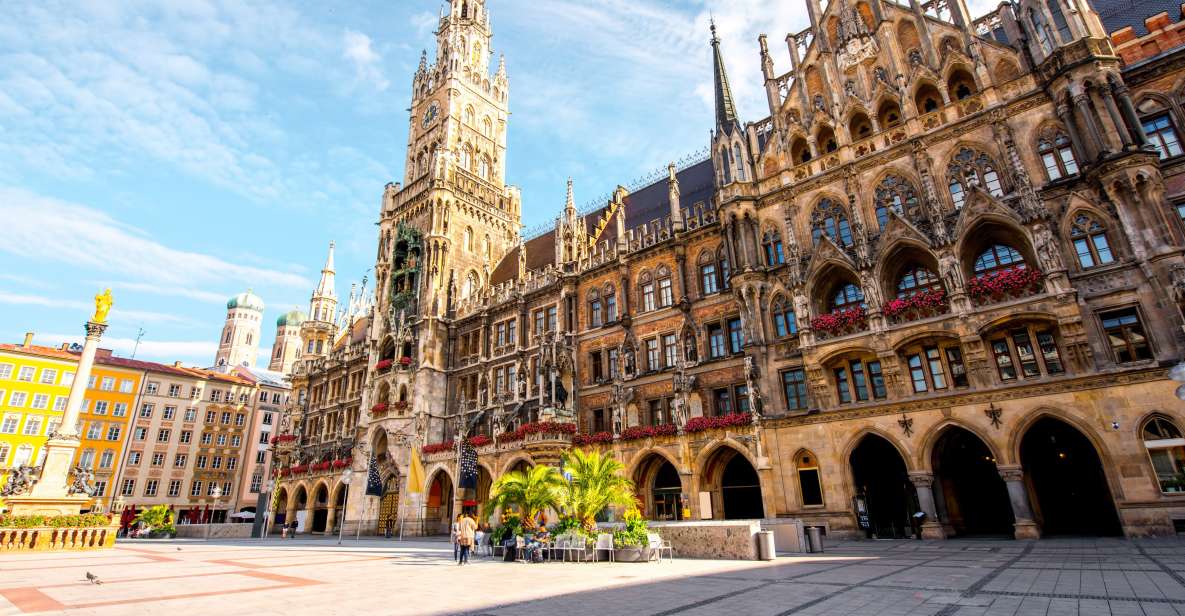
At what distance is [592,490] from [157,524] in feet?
125

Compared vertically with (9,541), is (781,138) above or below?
above

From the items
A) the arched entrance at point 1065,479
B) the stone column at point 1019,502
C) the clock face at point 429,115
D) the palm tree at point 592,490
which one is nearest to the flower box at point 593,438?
the palm tree at point 592,490

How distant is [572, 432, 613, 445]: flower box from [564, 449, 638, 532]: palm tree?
425 inches

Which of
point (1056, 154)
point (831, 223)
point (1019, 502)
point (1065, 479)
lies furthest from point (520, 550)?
point (1056, 154)

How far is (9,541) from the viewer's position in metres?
20.8

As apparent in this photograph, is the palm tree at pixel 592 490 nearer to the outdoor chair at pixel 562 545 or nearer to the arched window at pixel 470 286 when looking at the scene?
the outdoor chair at pixel 562 545

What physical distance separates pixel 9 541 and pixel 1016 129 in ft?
134

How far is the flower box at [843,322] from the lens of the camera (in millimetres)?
22078

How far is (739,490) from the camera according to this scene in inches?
1024

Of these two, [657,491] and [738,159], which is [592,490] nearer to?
[657,491]

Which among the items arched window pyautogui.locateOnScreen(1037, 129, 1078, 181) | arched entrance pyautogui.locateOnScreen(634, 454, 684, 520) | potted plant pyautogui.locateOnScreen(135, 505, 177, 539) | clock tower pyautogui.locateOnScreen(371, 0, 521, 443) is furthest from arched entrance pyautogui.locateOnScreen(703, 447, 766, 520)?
potted plant pyautogui.locateOnScreen(135, 505, 177, 539)

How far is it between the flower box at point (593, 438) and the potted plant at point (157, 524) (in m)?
30.0

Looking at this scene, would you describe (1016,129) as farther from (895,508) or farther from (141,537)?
(141,537)

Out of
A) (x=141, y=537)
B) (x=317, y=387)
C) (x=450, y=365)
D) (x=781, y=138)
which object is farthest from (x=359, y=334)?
(x=781, y=138)
